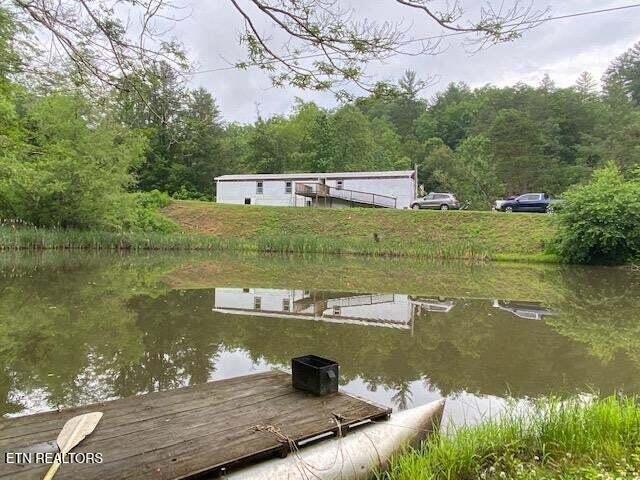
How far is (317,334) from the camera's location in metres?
6.90

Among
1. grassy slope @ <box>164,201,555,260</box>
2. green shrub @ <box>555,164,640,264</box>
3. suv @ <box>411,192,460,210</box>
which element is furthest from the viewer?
suv @ <box>411,192,460,210</box>

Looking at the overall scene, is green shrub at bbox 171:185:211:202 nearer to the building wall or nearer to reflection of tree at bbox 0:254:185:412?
the building wall

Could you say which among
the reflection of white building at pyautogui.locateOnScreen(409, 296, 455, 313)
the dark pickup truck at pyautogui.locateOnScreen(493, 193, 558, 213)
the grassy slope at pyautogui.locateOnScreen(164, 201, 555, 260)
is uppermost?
the dark pickup truck at pyautogui.locateOnScreen(493, 193, 558, 213)

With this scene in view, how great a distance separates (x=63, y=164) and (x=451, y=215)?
19.6 metres

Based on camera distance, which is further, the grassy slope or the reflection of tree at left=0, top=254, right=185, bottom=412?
the grassy slope

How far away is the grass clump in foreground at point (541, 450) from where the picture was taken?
8.31ft

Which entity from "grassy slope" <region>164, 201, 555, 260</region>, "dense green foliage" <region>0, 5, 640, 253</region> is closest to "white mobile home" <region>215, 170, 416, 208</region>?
"grassy slope" <region>164, 201, 555, 260</region>

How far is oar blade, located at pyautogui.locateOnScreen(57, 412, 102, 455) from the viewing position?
258cm

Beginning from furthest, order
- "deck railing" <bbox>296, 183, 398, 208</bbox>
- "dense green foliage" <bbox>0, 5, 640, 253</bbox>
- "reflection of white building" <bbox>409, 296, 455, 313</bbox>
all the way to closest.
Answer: "deck railing" <bbox>296, 183, 398, 208</bbox>
"dense green foliage" <bbox>0, 5, 640, 253</bbox>
"reflection of white building" <bbox>409, 296, 455, 313</bbox>

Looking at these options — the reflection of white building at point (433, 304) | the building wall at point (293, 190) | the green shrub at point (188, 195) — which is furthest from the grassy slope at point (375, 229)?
the reflection of white building at point (433, 304)

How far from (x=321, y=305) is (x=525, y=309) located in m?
4.11

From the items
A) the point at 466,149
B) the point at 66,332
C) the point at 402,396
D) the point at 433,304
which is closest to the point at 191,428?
the point at 402,396

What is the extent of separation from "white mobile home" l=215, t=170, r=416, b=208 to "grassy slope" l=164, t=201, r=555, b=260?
313 centimetres

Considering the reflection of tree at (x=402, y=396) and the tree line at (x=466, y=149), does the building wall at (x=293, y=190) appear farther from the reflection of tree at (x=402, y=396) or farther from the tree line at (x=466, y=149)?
the reflection of tree at (x=402, y=396)
